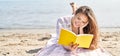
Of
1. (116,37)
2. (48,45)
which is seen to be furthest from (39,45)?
(48,45)

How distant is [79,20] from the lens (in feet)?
11.4

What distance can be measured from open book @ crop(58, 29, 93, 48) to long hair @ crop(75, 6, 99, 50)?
0.13 metres

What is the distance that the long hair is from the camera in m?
3.47

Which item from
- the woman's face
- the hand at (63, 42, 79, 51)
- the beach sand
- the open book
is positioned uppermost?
the woman's face

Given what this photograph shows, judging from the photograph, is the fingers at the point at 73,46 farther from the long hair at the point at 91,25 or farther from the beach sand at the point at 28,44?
the beach sand at the point at 28,44

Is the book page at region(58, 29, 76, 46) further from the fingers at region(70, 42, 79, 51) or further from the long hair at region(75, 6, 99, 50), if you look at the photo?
the long hair at region(75, 6, 99, 50)

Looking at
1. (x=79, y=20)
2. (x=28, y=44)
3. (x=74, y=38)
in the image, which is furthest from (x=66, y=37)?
(x=28, y=44)

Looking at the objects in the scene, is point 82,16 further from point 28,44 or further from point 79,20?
point 28,44

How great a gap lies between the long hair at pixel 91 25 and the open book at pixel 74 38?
13 centimetres

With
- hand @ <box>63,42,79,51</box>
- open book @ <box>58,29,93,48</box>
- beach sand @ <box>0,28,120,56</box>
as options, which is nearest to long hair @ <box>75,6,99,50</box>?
open book @ <box>58,29,93,48</box>

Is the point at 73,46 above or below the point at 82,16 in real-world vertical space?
below

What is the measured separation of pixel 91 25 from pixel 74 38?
0.37 m

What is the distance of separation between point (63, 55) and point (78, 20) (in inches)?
14.1

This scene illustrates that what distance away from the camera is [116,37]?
8.34 m
